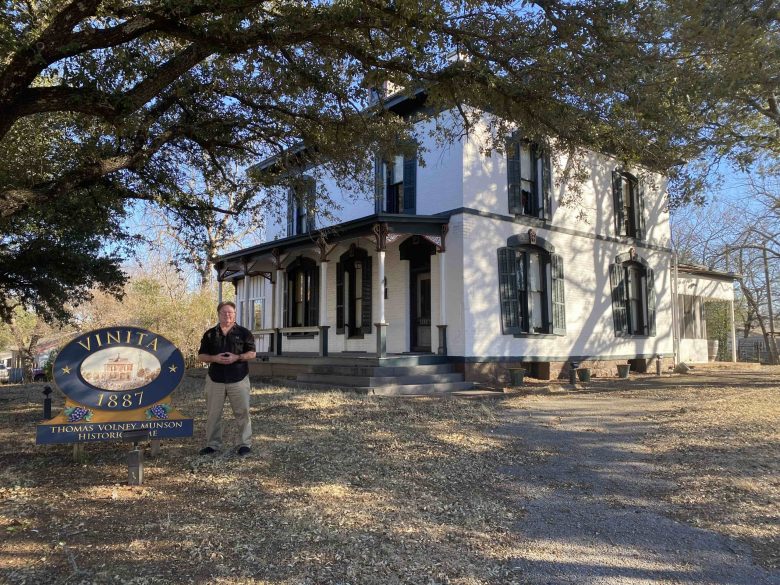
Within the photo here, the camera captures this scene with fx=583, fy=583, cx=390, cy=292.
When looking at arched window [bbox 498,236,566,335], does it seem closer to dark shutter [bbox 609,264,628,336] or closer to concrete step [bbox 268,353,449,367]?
concrete step [bbox 268,353,449,367]

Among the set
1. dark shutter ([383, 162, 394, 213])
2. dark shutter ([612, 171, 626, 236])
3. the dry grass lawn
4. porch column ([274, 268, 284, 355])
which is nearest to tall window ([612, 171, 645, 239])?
dark shutter ([612, 171, 626, 236])

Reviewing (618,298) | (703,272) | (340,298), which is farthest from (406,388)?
(703,272)

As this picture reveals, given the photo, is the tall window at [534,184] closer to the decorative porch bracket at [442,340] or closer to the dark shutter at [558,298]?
the dark shutter at [558,298]

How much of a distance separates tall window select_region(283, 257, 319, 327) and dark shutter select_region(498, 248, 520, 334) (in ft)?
18.7

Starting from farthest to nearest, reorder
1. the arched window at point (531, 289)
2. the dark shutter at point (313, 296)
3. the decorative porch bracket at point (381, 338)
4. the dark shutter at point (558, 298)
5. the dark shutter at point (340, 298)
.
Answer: the dark shutter at point (313, 296) → the dark shutter at point (340, 298) → the dark shutter at point (558, 298) → the arched window at point (531, 289) → the decorative porch bracket at point (381, 338)

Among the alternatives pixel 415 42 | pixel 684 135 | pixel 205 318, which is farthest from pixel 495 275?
pixel 205 318

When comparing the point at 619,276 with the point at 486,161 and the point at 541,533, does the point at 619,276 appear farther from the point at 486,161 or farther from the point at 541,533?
the point at 541,533

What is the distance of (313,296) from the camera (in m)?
17.4

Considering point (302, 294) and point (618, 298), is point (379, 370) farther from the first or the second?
point (618, 298)

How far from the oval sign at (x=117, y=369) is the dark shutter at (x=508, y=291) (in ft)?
31.4

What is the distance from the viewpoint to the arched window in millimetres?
14266

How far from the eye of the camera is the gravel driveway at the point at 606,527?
3633 millimetres

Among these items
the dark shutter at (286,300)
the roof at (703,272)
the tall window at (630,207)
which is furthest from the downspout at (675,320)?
the dark shutter at (286,300)

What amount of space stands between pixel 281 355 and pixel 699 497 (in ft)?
40.7
